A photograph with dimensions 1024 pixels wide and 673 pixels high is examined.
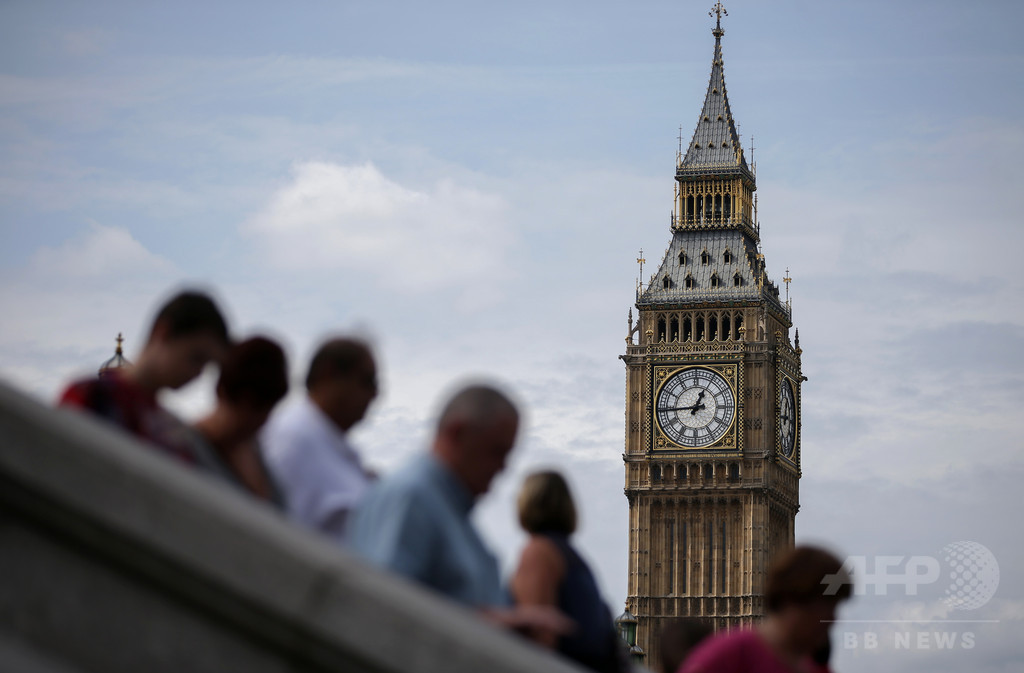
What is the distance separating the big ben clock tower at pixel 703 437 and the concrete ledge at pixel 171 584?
60.2 m

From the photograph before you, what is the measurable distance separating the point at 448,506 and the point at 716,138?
210ft

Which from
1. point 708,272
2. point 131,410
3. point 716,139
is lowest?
point 131,410

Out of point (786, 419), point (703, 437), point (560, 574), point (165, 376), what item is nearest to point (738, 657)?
point (560, 574)

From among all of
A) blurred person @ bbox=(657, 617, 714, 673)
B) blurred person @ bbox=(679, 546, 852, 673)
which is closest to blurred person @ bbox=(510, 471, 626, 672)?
blurred person @ bbox=(679, 546, 852, 673)

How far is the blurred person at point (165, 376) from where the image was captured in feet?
15.6

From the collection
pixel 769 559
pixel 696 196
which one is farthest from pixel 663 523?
pixel 696 196

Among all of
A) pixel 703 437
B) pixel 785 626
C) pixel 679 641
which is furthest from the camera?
pixel 703 437

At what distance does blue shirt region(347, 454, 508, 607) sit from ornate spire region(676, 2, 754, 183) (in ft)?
206

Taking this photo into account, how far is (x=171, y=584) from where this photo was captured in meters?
4.00

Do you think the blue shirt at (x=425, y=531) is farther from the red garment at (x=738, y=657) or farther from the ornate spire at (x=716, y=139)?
the ornate spire at (x=716, y=139)

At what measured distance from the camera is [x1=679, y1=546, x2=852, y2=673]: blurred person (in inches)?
209

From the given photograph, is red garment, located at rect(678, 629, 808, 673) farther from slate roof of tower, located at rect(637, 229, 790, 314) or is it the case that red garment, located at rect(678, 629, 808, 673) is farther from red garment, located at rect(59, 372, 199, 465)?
slate roof of tower, located at rect(637, 229, 790, 314)

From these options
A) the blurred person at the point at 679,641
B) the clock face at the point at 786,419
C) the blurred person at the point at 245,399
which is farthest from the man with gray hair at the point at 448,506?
the clock face at the point at 786,419

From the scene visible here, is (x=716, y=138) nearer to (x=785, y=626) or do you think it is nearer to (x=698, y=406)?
(x=698, y=406)
